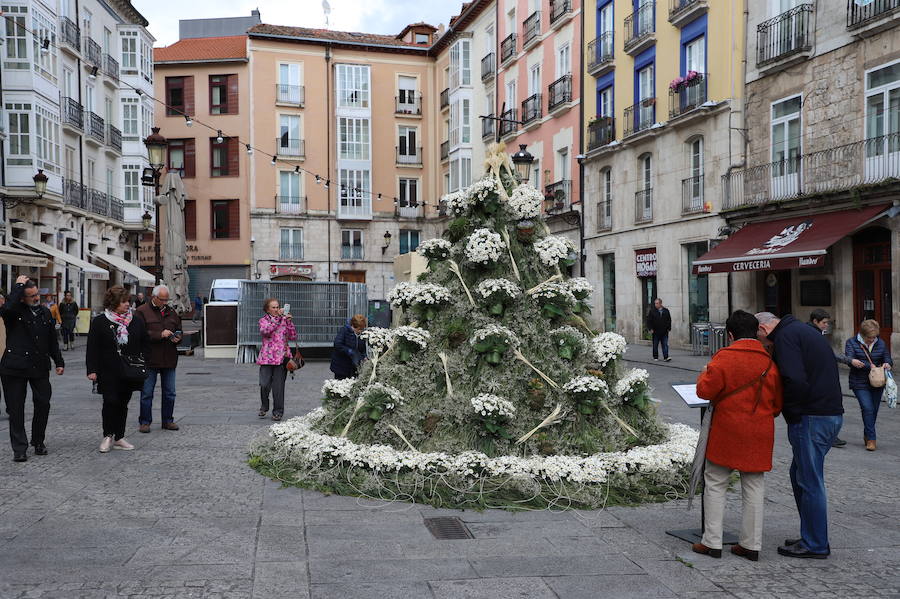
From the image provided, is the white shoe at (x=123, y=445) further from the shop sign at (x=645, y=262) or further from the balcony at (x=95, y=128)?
the balcony at (x=95, y=128)

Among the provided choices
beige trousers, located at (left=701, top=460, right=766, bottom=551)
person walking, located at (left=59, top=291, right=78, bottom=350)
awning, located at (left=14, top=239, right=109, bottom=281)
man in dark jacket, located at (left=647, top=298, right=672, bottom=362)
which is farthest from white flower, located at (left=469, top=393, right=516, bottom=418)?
awning, located at (left=14, top=239, right=109, bottom=281)

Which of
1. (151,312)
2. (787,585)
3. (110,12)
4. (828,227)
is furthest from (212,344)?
(110,12)

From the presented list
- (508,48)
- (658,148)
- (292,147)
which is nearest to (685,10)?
(658,148)

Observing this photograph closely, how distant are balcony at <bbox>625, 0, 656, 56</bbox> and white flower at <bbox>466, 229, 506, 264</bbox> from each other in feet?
67.7

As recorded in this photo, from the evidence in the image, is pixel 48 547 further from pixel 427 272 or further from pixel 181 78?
pixel 181 78

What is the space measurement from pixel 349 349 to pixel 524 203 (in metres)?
4.31

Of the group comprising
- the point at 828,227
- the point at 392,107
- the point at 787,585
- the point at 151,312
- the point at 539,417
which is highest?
the point at 392,107

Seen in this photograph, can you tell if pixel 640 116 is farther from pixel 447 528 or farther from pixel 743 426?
pixel 743 426

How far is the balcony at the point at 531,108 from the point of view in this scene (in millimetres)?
34906

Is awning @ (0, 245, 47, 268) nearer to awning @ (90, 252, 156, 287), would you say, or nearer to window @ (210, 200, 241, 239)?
awning @ (90, 252, 156, 287)

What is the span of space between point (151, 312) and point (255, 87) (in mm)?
37184

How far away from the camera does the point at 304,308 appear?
2117 centimetres

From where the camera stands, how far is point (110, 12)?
3666 centimetres

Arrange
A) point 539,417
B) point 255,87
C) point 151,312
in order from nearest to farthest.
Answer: point 539,417
point 151,312
point 255,87
